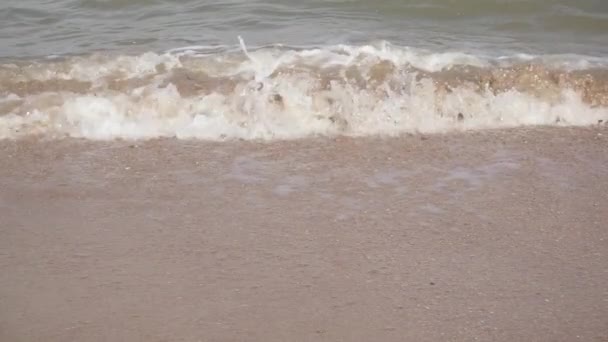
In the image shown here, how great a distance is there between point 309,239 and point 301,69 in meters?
2.22

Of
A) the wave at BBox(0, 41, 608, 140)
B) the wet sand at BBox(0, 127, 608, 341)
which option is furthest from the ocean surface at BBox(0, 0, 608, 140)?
the wet sand at BBox(0, 127, 608, 341)

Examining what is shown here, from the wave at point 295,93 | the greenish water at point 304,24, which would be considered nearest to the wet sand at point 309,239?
the wave at point 295,93

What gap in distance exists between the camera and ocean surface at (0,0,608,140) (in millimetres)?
5156

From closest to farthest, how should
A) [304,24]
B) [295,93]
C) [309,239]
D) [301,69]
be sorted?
[309,239] → [295,93] → [301,69] → [304,24]

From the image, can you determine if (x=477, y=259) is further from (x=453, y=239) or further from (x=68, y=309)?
(x=68, y=309)

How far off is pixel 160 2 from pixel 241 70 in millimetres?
2070

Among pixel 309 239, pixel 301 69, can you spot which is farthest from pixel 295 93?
pixel 309 239

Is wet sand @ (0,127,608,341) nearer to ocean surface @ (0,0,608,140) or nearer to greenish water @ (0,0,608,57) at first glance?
ocean surface @ (0,0,608,140)

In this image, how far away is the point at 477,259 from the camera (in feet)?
11.5

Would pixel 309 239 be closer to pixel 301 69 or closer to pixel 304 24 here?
pixel 301 69

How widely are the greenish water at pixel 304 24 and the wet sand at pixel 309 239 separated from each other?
1611mm

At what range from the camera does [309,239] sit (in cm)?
370

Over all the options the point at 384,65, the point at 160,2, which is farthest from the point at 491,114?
Result: the point at 160,2

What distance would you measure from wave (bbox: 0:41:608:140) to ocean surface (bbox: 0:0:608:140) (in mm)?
11
